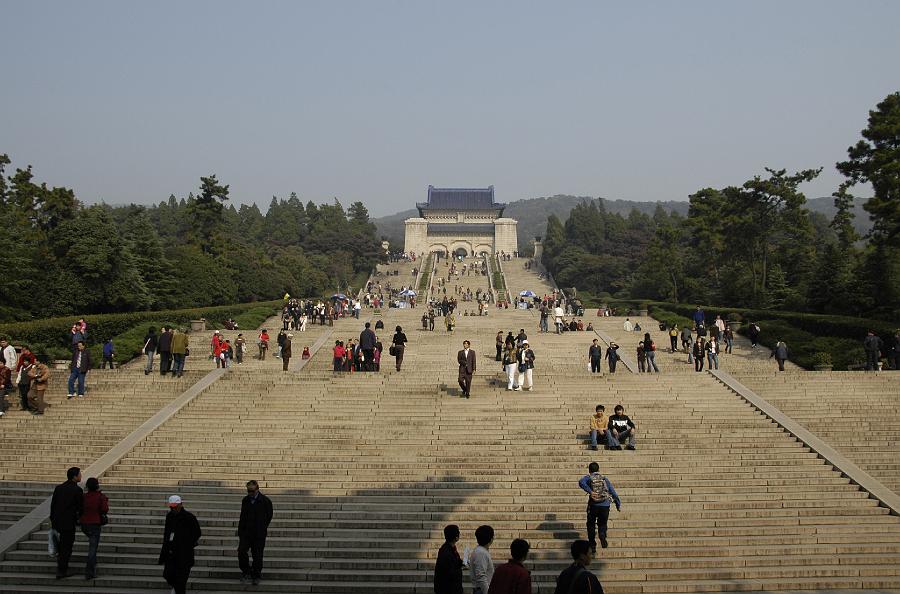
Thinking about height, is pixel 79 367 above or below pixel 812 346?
below

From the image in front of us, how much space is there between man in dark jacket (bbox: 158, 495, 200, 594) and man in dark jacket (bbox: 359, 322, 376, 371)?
10461 millimetres

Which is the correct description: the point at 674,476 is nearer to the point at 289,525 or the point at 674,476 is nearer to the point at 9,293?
the point at 289,525

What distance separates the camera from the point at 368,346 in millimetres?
18500

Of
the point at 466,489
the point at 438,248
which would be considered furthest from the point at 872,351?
the point at 438,248

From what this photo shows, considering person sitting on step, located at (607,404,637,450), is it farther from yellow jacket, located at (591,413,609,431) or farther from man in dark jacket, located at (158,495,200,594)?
man in dark jacket, located at (158,495,200,594)

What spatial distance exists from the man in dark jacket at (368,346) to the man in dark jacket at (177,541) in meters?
10.5

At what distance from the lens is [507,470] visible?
1233cm

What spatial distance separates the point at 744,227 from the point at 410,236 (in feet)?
208

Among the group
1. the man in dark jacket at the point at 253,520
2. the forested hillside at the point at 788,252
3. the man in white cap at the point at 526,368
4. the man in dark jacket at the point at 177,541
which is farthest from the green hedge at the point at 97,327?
the forested hillside at the point at 788,252

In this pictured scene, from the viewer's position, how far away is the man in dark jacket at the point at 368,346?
1842 centimetres

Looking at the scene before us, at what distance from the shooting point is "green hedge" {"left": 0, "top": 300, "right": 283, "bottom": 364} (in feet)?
74.8

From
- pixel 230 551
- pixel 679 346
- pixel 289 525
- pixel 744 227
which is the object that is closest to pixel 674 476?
pixel 289 525

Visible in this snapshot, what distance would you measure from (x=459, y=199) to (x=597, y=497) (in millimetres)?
98463

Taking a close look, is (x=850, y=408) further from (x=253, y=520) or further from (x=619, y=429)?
(x=253, y=520)
